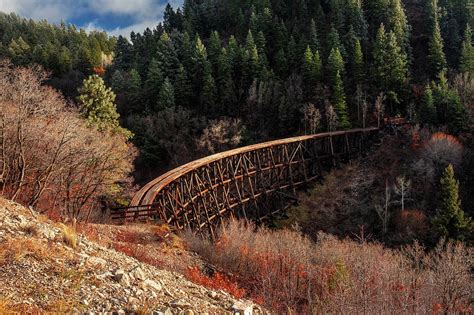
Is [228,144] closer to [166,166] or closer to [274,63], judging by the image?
[166,166]

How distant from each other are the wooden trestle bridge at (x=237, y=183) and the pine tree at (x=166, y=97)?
61.3 ft

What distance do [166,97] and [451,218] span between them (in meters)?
38.5

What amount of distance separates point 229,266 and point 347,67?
153ft

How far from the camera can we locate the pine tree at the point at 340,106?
147 feet

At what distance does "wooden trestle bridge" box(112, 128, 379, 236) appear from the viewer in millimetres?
20938

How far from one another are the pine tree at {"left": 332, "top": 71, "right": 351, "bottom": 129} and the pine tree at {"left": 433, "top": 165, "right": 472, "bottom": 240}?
651 inches

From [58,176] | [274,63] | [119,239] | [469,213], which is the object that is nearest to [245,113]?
[274,63]

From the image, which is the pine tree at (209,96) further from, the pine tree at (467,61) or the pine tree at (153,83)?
the pine tree at (467,61)

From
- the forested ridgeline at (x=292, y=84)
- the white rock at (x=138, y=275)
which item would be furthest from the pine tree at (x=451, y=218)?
the white rock at (x=138, y=275)

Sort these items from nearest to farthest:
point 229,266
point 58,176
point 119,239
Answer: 1. point 119,239
2. point 229,266
3. point 58,176

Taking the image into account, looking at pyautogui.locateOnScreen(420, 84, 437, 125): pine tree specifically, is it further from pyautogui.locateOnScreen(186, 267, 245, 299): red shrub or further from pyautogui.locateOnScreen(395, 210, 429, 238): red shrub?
pyautogui.locateOnScreen(186, 267, 245, 299): red shrub

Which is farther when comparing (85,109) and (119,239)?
(85,109)

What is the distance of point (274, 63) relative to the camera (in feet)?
196

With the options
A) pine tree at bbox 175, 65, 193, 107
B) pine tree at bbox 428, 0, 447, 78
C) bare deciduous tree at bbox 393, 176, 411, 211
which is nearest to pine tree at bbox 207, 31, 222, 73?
pine tree at bbox 175, 65, 193, 107
